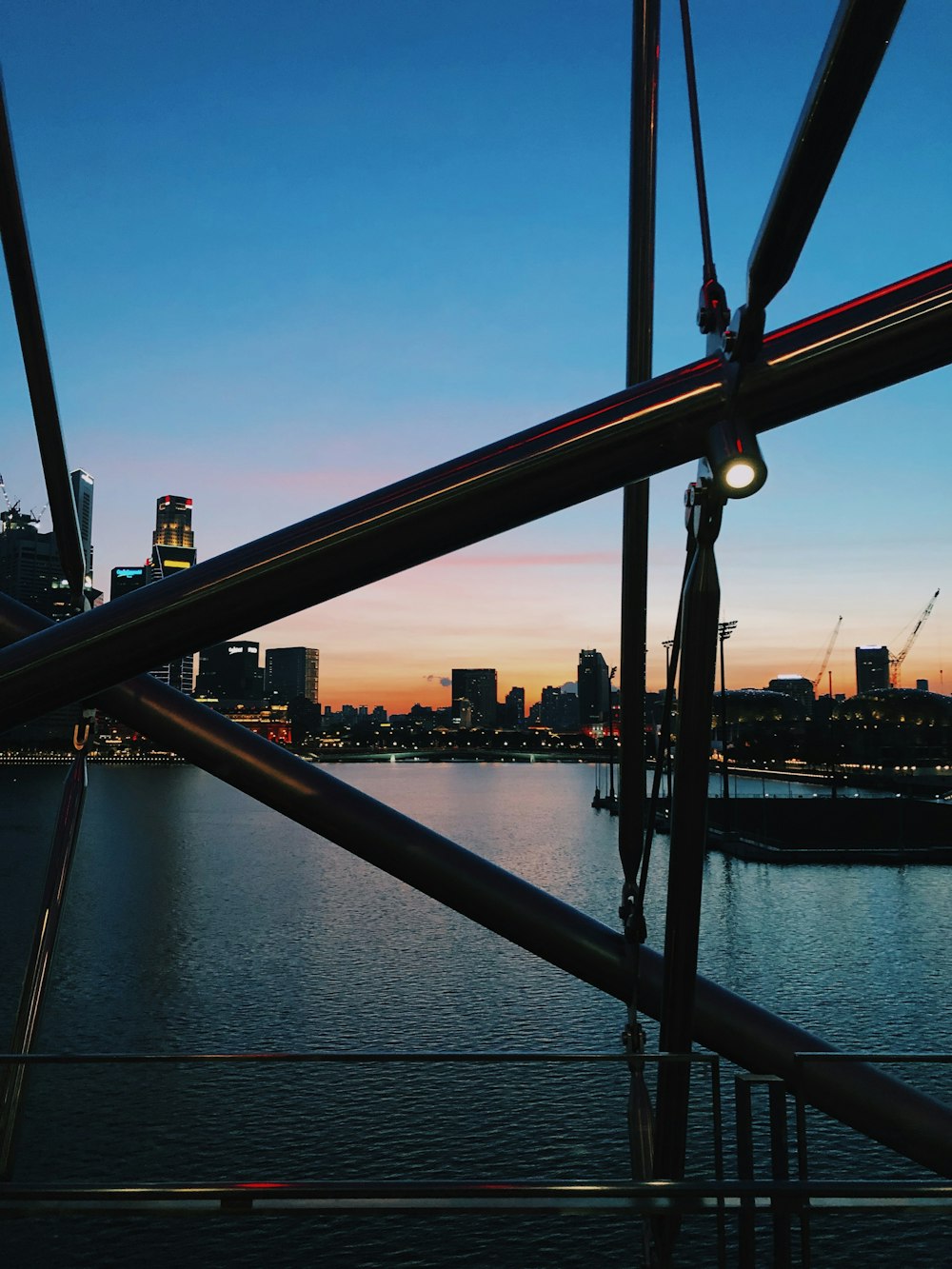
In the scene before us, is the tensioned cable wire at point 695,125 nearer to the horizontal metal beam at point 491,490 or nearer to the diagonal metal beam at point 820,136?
the diagonal metal beam at point 820,136

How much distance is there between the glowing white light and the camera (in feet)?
7.04

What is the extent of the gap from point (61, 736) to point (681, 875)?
244cm

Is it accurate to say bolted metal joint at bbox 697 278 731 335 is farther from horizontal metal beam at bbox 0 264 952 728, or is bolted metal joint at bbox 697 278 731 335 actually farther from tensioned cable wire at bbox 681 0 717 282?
tensioned cable wire at bbox 681 0 717 282

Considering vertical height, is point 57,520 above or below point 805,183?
below

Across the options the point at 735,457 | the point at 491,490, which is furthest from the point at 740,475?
the point at 491,490

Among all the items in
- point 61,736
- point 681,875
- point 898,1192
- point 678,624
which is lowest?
point 898,1192

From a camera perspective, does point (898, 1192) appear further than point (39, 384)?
No

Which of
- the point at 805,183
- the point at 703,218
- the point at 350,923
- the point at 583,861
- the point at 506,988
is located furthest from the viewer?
the point at 583,861

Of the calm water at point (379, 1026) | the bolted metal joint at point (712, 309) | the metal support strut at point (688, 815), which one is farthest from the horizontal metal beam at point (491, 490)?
the calm water at point (379, 1026)

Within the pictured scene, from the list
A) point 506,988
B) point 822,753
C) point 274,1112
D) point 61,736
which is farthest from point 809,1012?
point 822,753

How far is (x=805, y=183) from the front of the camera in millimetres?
2068

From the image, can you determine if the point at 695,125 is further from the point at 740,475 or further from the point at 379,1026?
the point at 379,1026

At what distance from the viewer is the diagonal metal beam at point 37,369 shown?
12.5 ft

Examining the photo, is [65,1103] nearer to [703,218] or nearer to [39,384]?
[39,384]
